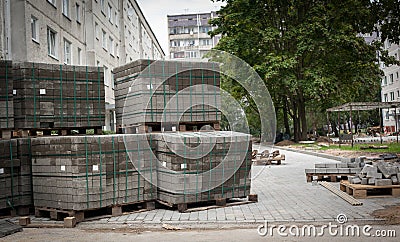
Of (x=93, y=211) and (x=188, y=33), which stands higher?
(x=188, y=33)

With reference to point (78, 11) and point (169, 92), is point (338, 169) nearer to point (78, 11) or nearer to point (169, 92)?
point (169, 92)

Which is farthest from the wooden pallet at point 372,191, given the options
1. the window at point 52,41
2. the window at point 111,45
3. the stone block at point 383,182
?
the window at point 111,45

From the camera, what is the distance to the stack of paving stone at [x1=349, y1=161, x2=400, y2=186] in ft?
31.8

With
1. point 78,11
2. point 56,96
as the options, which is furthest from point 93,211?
point 78,11

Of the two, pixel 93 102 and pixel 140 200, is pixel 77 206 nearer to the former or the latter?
pixel 140 200

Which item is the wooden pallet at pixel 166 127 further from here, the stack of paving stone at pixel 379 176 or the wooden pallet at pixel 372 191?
the stack of paving stone at pixel 379 176

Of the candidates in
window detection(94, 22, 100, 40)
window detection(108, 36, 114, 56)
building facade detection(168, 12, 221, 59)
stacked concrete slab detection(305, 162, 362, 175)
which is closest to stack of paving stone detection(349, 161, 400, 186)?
stacked concrete slab detection(305, 162, 362, 175)

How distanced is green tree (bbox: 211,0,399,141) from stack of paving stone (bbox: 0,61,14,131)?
20.2 m

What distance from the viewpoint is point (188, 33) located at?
8762cm

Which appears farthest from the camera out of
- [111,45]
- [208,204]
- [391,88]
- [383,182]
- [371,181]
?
[391,88]

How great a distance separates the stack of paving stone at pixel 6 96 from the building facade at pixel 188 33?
76142 millimetres

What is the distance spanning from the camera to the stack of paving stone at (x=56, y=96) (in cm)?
902

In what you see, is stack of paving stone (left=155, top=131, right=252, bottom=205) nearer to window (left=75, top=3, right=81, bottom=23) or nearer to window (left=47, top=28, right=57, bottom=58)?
window (left=47, top=28, right=57, bottom=58)

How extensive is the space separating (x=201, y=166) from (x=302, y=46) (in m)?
21.0
